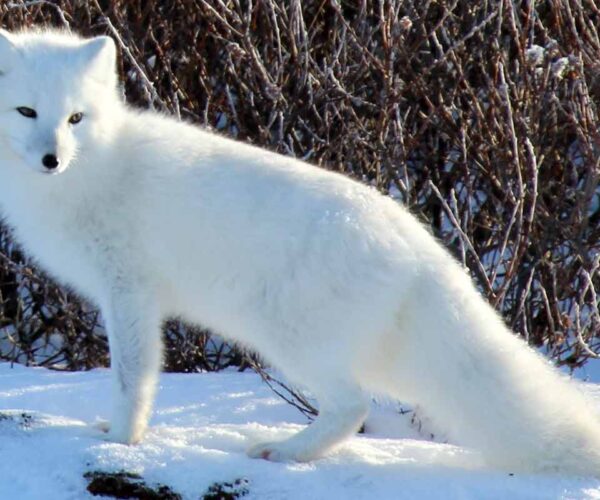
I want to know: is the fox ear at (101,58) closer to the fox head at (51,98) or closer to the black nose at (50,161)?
the fox head at (51,98)

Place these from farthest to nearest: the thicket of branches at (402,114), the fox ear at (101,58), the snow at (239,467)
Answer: the thicket of branches at (402,114), the fox ear at (101,58), the snow at (239,467)

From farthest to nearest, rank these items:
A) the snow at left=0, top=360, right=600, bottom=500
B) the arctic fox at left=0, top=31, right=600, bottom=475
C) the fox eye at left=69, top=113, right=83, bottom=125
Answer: the fox eye at left=69, top=113, right=83, bottom=125 → the arctic fox at left=0, top=31, right=600, bottom=475 → the snow at left=0, top=360, right=600, bottom=500

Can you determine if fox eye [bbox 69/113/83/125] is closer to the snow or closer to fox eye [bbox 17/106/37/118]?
fox eye [bbox 17/106/37/118]

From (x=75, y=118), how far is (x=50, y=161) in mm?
244

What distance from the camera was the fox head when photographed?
3.33 meters

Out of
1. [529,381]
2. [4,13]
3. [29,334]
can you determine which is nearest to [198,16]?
[4,13]

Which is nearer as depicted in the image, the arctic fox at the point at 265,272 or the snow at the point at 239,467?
the snow at the point at 239,467

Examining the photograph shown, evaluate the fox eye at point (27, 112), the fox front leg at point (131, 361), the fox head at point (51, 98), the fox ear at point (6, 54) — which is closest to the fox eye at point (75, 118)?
the fox head at point (51, 98)

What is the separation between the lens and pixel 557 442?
3254 mm

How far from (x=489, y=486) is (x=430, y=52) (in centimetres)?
352

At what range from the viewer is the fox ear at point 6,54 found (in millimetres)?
3467

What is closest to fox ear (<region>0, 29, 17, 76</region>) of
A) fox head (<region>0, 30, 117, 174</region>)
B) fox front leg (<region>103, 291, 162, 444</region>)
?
fox head (<region>0, 30, 117, 174</region>)

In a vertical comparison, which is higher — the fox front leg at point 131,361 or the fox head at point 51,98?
the fox head at point 51,98

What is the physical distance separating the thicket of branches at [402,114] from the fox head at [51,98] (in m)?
1.20
